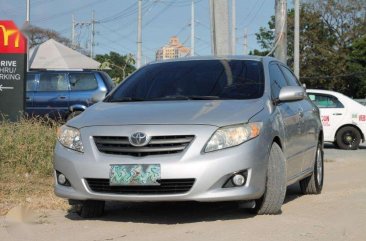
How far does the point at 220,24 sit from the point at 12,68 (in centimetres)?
415

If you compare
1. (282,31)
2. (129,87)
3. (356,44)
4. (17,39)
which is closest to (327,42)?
(356,44)

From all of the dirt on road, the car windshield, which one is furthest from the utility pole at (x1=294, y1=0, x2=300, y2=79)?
the dirt on road

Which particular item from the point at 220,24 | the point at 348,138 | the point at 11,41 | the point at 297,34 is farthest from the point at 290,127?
the point at 297,34

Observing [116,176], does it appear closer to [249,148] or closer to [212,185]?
[212,185]

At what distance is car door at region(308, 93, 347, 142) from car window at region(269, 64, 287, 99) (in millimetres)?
9675

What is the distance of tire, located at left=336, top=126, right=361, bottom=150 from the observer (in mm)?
16984

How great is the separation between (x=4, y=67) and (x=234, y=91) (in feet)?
23.2

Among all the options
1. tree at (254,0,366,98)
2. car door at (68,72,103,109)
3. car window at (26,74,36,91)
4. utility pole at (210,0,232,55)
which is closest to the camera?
utility pole at (210,0,232,55)

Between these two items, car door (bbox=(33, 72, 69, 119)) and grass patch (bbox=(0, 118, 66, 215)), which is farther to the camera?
car door (bbox=(33, 72, 69, 119))

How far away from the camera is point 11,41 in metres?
12.4

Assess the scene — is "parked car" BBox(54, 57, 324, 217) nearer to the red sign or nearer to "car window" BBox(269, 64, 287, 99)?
"car window" BBox(269, 64, 287, 99)

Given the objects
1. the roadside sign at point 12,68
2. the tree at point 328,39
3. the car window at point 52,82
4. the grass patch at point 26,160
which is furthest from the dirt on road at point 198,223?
the tree at point 328,39

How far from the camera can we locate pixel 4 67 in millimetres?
12250

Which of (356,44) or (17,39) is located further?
(356,44)
